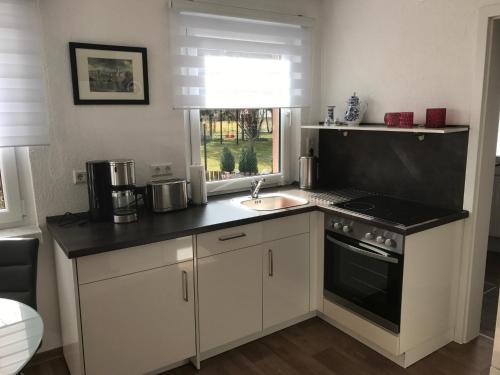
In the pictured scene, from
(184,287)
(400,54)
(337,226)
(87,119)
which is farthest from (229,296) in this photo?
(400,54)

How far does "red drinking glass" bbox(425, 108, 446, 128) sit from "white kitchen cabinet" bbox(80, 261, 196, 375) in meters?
1.63

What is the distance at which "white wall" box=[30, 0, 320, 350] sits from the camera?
2.31 metres

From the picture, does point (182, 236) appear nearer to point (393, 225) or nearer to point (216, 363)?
point (216, 363)

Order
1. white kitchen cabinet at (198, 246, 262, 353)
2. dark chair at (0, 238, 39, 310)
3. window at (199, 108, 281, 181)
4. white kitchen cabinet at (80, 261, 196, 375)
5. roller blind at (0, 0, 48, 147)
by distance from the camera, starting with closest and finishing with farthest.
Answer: dark chair at (0, 238, 39, 310)
white kitchen cabinet at (80, 261, 196, 375)
roller blind at (0, 0, 48, 147)
white kitchen cabinet at (198, 246, 262, 353)
window at (199, 108, 281, 181)

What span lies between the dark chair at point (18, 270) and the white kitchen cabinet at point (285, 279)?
50.1 inches

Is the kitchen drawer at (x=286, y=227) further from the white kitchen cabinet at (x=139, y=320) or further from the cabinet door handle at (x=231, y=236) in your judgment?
the white kitchen cabinet at (x=139, y=320)

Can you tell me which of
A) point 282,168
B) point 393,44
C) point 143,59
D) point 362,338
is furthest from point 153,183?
point 393,44

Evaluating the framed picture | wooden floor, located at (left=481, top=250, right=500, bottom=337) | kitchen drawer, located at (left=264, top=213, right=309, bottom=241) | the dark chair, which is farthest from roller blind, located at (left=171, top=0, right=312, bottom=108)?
wooden floor, located at (left=481, top=250, right=500, bottom=337)

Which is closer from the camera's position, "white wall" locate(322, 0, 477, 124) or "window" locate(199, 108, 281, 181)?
"white wall" locate(322, 0, 477, 124)

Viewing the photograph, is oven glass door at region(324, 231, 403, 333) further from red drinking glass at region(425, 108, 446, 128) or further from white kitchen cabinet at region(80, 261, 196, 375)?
white kitchen cabinet at region(80, 261, 196, 375)

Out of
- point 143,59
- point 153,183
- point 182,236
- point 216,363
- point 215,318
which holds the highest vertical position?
point 143,59

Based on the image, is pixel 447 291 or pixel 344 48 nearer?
pixel 447 291

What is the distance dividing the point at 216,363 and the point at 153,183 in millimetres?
1150

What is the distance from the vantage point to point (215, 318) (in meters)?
2.41
